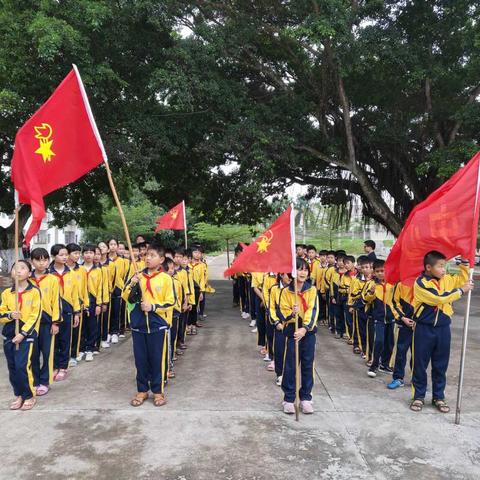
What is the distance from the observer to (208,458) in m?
3.35

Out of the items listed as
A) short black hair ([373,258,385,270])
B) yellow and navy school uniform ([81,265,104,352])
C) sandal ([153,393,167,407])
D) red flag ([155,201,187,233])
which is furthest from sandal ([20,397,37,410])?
red flag ([155,201,187,233])

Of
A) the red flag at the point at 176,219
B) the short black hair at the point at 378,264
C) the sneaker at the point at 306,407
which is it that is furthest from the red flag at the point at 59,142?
the red flag at the point at 176,219

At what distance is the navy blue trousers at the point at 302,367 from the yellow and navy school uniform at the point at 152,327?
1.20 meters

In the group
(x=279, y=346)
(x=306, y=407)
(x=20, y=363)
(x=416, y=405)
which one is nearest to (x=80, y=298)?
(x=20, y=363)

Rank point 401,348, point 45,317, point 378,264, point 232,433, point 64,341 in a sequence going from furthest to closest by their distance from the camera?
1. point 378,264
2. point 64,341
3. point 401,348
4. point 45,317
5. point 232,433

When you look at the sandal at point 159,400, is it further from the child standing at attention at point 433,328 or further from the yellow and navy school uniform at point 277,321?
the child standing at attention at point 433,328

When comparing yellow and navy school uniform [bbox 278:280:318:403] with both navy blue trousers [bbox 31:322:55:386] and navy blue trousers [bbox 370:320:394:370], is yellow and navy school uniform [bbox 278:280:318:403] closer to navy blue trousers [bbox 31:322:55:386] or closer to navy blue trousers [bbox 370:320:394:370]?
navy blue trousers [bbox 370:320:394:370]

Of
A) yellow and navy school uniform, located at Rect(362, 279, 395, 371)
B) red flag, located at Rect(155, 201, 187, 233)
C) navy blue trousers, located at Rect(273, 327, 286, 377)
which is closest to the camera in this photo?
navy blue trousers, located at Rect(273, 327, 286, 377)

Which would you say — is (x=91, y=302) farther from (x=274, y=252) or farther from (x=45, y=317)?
(x=274, y=252)

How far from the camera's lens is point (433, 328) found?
437 cm

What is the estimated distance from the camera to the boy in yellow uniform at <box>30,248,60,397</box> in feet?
15.2

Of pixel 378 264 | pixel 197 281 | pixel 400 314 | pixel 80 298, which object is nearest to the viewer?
pixel 400 314

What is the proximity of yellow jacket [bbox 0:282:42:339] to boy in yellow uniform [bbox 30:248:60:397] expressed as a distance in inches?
12.1

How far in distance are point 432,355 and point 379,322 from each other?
110 cm
